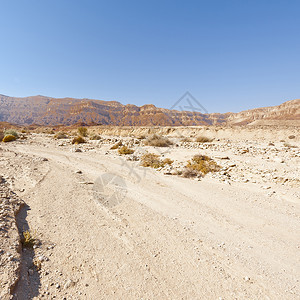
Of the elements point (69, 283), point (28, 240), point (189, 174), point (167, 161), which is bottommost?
point (69, 283)

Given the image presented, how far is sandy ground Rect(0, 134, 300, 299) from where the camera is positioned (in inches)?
90.4

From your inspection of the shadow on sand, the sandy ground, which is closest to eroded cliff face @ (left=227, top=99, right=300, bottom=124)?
the sandy ground

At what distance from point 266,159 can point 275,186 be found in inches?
134

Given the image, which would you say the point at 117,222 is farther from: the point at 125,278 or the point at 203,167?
the point at 203,167

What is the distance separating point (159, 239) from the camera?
3.28m

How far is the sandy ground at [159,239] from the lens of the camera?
2.30 metres

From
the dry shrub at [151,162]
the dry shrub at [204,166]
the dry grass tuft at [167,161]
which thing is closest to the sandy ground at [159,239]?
the dry shrub at [204,166]

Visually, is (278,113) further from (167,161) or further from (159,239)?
(159,239)

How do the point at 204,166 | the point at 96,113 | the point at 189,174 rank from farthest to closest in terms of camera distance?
the point at 96,113, the point at 204,166, the point at 189,174

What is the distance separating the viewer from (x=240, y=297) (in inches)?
85.7

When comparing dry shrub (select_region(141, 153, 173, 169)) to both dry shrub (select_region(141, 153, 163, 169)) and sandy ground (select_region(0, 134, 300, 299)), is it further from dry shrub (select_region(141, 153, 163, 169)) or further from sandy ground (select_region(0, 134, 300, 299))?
sandy ground (select_region(0, 134, 300, 299))

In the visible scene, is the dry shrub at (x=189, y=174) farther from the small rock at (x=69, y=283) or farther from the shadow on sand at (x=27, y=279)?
the shadow on sand at (x=27, y=279)

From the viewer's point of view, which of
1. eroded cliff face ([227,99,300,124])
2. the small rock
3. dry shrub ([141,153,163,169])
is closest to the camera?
the small rock

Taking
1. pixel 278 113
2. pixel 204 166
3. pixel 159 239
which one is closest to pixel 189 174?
pixel 204 166
